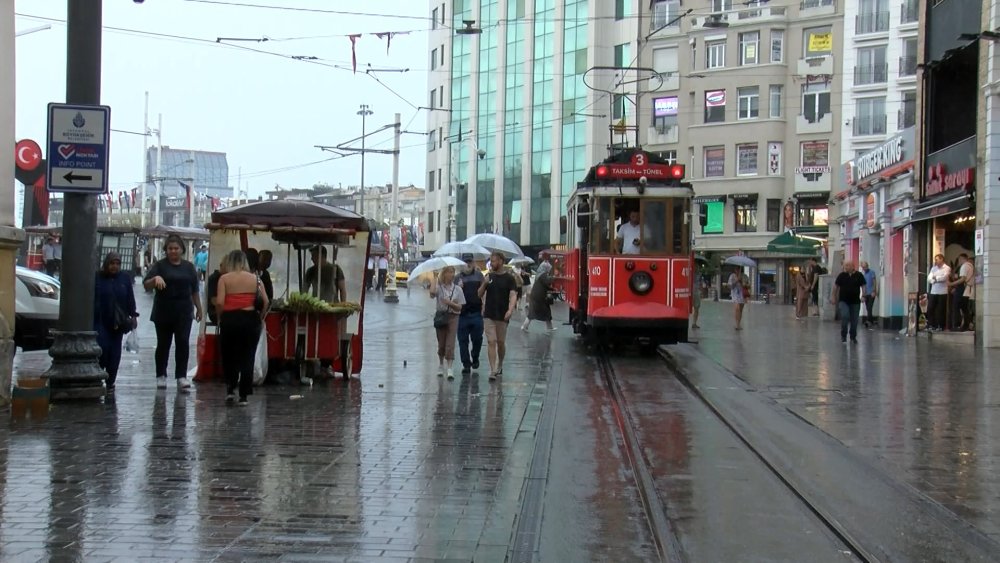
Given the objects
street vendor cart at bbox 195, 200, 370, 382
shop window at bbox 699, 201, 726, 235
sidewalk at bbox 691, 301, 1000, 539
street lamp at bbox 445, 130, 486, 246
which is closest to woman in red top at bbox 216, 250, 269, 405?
street vendor cart at bbox 195, 200, 370, 382

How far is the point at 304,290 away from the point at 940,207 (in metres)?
16.1

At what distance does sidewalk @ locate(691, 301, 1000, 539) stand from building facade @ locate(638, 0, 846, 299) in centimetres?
3337

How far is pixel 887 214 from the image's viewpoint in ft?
99.3

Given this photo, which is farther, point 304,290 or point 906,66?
point 906,66

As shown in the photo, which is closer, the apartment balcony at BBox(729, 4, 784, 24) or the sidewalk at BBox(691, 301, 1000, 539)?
the sidewalk at BBox(691, 301, 1000, 539)

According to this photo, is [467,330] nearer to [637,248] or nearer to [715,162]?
[637,248]

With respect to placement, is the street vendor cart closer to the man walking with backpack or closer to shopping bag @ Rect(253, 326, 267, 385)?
shopping bag @ Rect(253, 326, 267, 385)

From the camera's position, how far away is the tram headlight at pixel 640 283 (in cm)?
1838

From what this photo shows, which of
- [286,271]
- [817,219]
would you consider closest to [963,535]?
[286,271]

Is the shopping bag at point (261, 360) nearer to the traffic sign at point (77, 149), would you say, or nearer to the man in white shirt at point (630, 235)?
the traffic sign at point (77, 149)

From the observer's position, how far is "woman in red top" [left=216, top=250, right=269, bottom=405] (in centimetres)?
1105

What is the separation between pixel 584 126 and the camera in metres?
64.9

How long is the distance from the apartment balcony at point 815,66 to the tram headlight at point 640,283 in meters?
41.9

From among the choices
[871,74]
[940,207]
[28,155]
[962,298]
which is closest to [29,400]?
[28,155]
